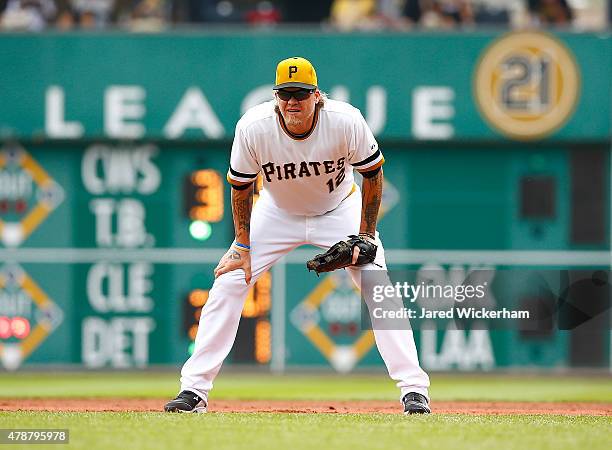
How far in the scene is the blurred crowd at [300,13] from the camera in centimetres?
1423

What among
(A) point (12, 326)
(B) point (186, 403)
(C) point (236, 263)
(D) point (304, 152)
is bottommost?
(A) point (12, 326)

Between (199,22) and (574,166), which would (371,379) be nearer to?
(574,166)

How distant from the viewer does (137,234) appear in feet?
43.2

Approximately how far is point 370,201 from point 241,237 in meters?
0.81

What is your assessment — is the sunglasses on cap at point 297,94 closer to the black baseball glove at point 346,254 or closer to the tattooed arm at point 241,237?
the tattooed arm at point 241,237

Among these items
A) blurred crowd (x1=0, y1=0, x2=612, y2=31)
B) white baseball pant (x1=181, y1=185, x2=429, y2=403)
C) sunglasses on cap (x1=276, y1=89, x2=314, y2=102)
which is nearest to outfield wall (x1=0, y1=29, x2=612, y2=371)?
blurred crowd (x1=0, y1=0, x2=612, y2=31)

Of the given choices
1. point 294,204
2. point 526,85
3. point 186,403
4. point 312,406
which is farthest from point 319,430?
point 526,85

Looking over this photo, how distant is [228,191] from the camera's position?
13.1m

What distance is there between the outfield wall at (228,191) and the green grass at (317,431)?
5.59 meters

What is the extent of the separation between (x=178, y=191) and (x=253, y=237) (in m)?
5.44

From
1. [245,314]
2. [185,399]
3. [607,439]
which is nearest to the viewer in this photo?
[607,439]

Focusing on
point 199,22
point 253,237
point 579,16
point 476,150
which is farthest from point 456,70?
point 253,237

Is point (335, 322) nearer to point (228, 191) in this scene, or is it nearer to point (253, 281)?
point (228, 191)

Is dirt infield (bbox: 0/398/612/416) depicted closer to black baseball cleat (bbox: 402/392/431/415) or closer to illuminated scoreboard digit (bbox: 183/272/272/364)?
black baseball cleat (bbox: 402/392/431/415)
